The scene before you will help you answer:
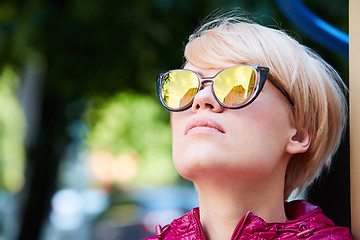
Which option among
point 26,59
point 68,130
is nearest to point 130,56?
point 26,59

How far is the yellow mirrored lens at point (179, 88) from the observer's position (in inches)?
58.4

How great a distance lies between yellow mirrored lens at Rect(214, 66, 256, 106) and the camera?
4.55ft

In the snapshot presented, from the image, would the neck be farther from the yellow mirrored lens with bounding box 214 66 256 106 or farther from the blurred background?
the blurred background

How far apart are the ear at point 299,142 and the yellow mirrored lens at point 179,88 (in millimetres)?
322

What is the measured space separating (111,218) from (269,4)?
41.5ft

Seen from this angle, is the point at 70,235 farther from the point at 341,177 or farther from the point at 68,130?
the point at 341,177

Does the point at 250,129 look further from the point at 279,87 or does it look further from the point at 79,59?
the point at 79,59

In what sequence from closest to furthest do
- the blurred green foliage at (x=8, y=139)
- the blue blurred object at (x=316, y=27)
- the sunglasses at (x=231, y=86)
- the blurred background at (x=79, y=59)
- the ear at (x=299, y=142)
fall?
the sunglasses at (x=231, y=86), the ear at (x=299, y=142), the blue blurred object at (x=316, y=27), the blurred background at (x=79, y=59), the blurred green foliage at (x=8, y=139)

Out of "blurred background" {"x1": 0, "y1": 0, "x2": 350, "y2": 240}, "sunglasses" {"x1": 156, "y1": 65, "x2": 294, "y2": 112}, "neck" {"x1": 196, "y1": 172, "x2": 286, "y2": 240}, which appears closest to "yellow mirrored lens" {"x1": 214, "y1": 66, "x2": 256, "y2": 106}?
"sunglasses" {"x1": 156, "y1": 65, "x2": 294, "y2": 112}

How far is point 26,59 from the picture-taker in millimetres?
5305

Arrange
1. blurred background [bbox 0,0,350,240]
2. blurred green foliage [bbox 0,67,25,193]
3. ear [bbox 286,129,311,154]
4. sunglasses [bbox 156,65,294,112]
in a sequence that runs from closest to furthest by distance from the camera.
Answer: sunglasses [bbox 156,65,294,112], ear [bbox 286,129,311,154], blurred background [bbox 0,0,350,240], blurred green foliage [bbox 0,67,25,193]

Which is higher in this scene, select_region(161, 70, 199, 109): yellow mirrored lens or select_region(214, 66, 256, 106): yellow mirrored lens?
select_region(161, 70, 199, 109): yellow mirrored lens

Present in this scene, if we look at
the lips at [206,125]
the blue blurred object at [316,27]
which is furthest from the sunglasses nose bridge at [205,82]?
the blue blurred object at [316,27]

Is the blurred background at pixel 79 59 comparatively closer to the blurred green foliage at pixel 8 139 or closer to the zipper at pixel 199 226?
the zipper at pixel 199 226
